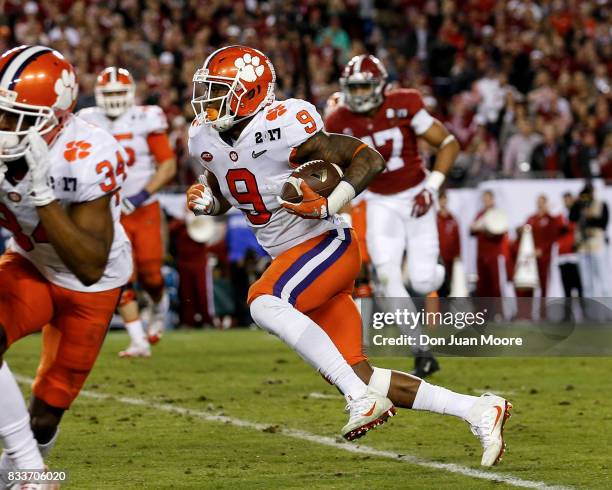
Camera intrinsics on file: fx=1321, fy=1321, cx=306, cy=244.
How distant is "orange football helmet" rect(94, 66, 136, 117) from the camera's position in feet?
30.2

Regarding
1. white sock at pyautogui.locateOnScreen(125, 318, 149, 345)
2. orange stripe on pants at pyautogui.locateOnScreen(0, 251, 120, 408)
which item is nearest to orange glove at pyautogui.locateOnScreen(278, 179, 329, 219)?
orange stripe on pants at pyautogui.locateOnScreen(0, 251, 120, 408)

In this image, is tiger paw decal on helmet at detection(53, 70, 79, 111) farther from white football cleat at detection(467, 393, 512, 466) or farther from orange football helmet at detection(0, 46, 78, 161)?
white football cleat at detection(467, 393, 512, 466)

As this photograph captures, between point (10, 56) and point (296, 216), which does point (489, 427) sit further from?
point (10, 56)

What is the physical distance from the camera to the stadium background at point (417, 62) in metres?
13.6

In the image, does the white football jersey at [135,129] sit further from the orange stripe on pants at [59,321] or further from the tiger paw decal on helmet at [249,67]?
the orange stripe on pants at [59,321]

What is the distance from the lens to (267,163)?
196 inches

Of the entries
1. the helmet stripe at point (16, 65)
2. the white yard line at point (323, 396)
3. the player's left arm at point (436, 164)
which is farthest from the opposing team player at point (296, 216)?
the player's left arm at point (436, 164)

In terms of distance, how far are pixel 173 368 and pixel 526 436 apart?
3.48 metres

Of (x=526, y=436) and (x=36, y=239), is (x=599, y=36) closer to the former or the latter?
(x=526, y=436)

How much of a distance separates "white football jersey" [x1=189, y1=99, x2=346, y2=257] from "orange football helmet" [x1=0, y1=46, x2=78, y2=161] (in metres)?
0.87

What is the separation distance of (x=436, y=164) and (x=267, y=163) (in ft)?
9.93

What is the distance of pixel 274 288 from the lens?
482 centimetres

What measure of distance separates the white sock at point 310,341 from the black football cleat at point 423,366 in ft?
10.6

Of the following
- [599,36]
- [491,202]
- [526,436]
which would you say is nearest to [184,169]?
[491,202]
